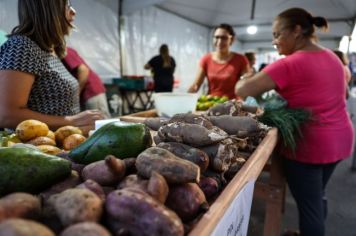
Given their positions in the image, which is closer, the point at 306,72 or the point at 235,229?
the point at 235,229

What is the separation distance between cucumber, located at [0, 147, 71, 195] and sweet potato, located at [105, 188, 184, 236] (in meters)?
0.17

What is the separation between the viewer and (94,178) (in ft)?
1.68

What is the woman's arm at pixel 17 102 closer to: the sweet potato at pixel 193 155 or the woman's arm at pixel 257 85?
the sweet potato at pixel 193 155

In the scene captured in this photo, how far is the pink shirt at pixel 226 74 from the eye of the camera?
103 inches

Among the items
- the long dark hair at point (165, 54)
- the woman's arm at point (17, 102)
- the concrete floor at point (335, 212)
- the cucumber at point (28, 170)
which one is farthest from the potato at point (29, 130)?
the long dark hair at point (165, 54)

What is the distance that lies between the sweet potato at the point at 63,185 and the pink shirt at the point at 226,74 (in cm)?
220

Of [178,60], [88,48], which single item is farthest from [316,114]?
[178,60]

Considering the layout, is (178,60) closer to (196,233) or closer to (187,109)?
(187,109)

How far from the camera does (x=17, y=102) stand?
3.68 ft

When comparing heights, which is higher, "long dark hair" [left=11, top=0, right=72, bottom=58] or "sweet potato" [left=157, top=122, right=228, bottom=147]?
"long dark hair" [left=11, top=0, right=72, bottom=58]

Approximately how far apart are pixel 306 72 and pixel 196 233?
4.35 ft

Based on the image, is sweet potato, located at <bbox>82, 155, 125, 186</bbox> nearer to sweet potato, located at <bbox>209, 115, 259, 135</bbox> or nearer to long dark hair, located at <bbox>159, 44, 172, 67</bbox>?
sweet potato, located at <bbox>209, 115, 259, 135</bbox>

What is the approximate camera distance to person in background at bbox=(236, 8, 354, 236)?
1.52 m

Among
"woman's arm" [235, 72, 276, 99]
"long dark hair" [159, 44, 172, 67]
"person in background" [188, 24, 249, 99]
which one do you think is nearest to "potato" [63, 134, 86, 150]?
"woman's arm" [235, 72, 276, 99]
